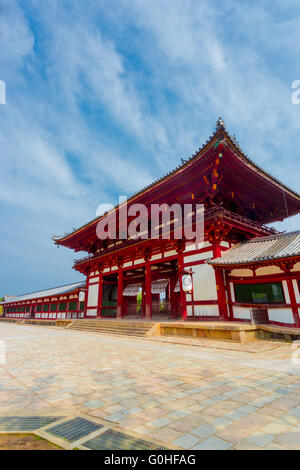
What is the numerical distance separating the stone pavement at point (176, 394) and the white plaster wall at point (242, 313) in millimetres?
3632

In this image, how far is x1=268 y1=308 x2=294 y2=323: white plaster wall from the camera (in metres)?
8.58

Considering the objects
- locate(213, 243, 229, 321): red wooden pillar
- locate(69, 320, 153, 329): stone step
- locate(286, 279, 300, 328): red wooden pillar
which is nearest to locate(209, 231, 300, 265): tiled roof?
locate(213, 243, 229, 321): red wooden pillar

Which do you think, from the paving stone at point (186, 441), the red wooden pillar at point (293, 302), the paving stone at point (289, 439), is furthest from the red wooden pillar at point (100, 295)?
the paving stone at point (289, 439)

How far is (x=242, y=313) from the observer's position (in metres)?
10.0

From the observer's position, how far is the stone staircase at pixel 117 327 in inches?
423

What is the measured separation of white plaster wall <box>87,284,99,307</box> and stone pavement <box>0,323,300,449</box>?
41.0 ft

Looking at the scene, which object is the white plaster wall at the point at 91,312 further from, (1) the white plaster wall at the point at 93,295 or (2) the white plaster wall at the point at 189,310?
(2) the white plaster wall at the point at 189,310

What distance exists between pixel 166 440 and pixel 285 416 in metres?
1.50

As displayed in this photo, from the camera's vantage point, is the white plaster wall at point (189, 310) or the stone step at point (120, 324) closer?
the stone step at point (120, 324)

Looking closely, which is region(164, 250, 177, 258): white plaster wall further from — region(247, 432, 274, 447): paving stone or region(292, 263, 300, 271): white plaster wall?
region(247, 432, 274, 447): paving stone

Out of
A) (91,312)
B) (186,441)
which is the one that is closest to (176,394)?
(186,441)

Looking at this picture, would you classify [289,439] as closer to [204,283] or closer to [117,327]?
[204,283]

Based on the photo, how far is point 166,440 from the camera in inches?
83.4

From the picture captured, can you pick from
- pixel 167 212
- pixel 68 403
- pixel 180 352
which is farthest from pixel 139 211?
pixel 68 403
